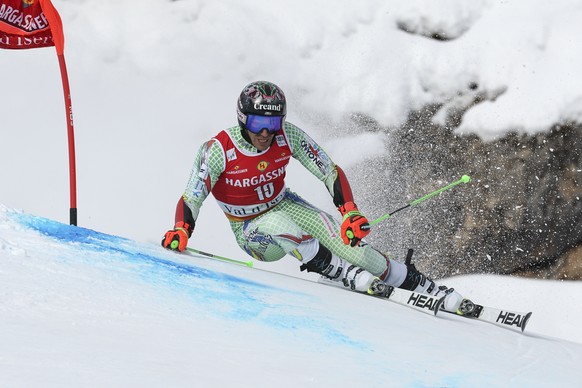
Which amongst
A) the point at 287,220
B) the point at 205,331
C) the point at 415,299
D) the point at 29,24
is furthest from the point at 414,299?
the point at 29,24

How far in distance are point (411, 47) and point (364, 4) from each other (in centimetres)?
188

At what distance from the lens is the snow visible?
8.51 feet

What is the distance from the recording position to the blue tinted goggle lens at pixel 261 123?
489cm

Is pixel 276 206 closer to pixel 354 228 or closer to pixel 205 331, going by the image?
pixel 354 228

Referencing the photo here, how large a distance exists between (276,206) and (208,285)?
1.69m

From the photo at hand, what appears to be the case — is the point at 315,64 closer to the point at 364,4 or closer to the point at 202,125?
the point at 364,4

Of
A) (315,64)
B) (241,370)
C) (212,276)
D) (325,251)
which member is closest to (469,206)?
(315,64)

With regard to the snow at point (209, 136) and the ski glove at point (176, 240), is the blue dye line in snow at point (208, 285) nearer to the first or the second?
the snow at point (209, 136)

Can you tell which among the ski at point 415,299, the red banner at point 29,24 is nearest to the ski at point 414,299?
the ski at point 415,299

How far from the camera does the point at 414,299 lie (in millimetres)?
4699

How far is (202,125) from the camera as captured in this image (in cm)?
1648

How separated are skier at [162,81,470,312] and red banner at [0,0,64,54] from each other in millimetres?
1764

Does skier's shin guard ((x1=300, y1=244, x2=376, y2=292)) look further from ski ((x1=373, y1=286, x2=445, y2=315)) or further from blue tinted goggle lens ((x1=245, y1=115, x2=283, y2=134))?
blue tinted goggle lens ((x1=245, y1=115, x2=283, y2=134))

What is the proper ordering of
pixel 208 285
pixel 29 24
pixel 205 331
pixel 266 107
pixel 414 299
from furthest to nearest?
pixel 29 24, pixel 266 107, pixel 414 299, pixel 208 285, pixel 205 331
